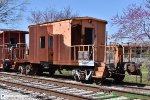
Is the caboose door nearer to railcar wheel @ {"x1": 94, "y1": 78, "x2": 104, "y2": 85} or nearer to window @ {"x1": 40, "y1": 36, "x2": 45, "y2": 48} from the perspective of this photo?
window @ {"x1": 40, "y1": 36, "x2": 45, "y2": 48}

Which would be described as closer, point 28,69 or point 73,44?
point 73,44

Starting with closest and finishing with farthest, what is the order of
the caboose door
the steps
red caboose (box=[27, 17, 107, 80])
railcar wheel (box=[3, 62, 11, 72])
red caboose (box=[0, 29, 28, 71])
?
the steps
red caboose (box=[27, 17, 107, 80])
the caboose door
red caboose (box=[0, 29, 28, 71])
railcar wheel (box=[3, 62, 11, 72])

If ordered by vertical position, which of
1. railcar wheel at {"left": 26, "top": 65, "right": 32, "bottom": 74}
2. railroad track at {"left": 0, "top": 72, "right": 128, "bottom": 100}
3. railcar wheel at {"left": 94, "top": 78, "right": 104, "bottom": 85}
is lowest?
railroad track at {"left": 0, "top": 72, "right": 128, "bottom": 100}

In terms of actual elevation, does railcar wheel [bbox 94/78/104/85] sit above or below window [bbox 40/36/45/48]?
below

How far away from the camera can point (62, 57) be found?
17969 mm

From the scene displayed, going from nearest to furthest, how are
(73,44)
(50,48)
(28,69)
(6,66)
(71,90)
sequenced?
(71,90), (73,44), (50,48), (28,69), (6,66)

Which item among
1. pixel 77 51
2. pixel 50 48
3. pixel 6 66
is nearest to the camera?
pixel 77 51

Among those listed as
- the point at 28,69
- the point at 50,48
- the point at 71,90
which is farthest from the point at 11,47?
the point at 71,90

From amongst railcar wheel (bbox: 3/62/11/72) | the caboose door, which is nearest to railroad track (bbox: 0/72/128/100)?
the caboose door

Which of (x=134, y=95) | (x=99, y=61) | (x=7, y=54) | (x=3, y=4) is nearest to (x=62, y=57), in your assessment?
(x=99, y=61)

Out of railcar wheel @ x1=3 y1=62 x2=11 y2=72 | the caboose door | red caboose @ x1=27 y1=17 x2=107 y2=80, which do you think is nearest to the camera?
red caboose @ x1=27 y1=17 x2=107 y2=80

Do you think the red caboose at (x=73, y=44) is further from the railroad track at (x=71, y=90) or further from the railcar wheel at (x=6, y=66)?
the railcar wheel at (x=6, y=66)

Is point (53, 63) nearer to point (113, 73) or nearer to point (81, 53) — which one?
point (81, 53)

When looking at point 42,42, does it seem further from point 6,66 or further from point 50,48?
point 6,66
